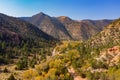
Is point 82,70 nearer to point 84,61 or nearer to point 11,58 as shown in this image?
point 84,61

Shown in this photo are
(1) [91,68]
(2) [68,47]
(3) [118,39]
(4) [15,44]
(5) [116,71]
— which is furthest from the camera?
(4) [15,44]

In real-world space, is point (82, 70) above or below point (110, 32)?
below

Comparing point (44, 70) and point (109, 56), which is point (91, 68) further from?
point (44, 70)

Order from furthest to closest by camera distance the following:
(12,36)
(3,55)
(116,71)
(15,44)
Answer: (12,36), (15,44), (3,55), (116,71)

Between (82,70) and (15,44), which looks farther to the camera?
(15,44)

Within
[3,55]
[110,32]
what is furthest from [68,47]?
[3,55]

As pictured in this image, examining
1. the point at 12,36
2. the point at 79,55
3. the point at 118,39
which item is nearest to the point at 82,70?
the point at 79,55

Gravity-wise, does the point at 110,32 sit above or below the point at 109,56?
above

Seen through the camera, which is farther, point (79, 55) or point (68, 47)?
point (68, 47)

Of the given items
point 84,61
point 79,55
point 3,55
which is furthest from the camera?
point 3,55
